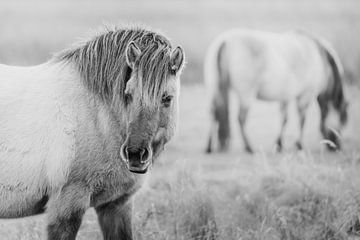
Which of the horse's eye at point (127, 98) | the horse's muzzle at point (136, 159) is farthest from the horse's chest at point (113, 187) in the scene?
the horse's eye at point (127, 98)

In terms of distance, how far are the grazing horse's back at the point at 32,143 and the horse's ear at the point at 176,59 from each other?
0.64 meters

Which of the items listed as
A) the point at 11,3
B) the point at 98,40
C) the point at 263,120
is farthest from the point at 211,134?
the point at 11,3

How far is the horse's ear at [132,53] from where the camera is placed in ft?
11.9

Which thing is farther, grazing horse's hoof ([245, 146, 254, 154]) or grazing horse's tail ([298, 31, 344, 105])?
grazing horse's tail ([298, 31, 344, 105])

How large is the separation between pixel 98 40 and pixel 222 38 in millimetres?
5030

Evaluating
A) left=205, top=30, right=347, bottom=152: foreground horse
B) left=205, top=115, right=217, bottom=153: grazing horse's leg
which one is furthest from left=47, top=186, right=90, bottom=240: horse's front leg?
left=205, top=115, right=217, bottom=153: grazing horse's leg

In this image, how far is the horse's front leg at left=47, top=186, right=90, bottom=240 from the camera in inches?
146

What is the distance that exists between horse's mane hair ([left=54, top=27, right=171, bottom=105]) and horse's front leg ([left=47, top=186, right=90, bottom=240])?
2.01ft

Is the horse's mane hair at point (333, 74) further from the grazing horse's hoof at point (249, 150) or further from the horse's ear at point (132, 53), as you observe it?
the horse's ear at point (132, 53)

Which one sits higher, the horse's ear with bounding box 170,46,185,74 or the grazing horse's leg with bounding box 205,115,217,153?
the horse's ear with bounding box 170,46,185,74

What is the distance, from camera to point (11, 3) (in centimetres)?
2452

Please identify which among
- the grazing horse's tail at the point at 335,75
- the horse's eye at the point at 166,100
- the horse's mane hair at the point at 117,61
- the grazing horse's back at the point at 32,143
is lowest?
the grazing horse's tail at the point at 335,75

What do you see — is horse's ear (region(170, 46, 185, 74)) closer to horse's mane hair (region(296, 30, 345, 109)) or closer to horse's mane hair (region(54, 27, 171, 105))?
horse's mane hair (region(54, 27, 171, 105))

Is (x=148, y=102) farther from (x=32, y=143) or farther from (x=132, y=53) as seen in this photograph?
(x=32, y=143)
